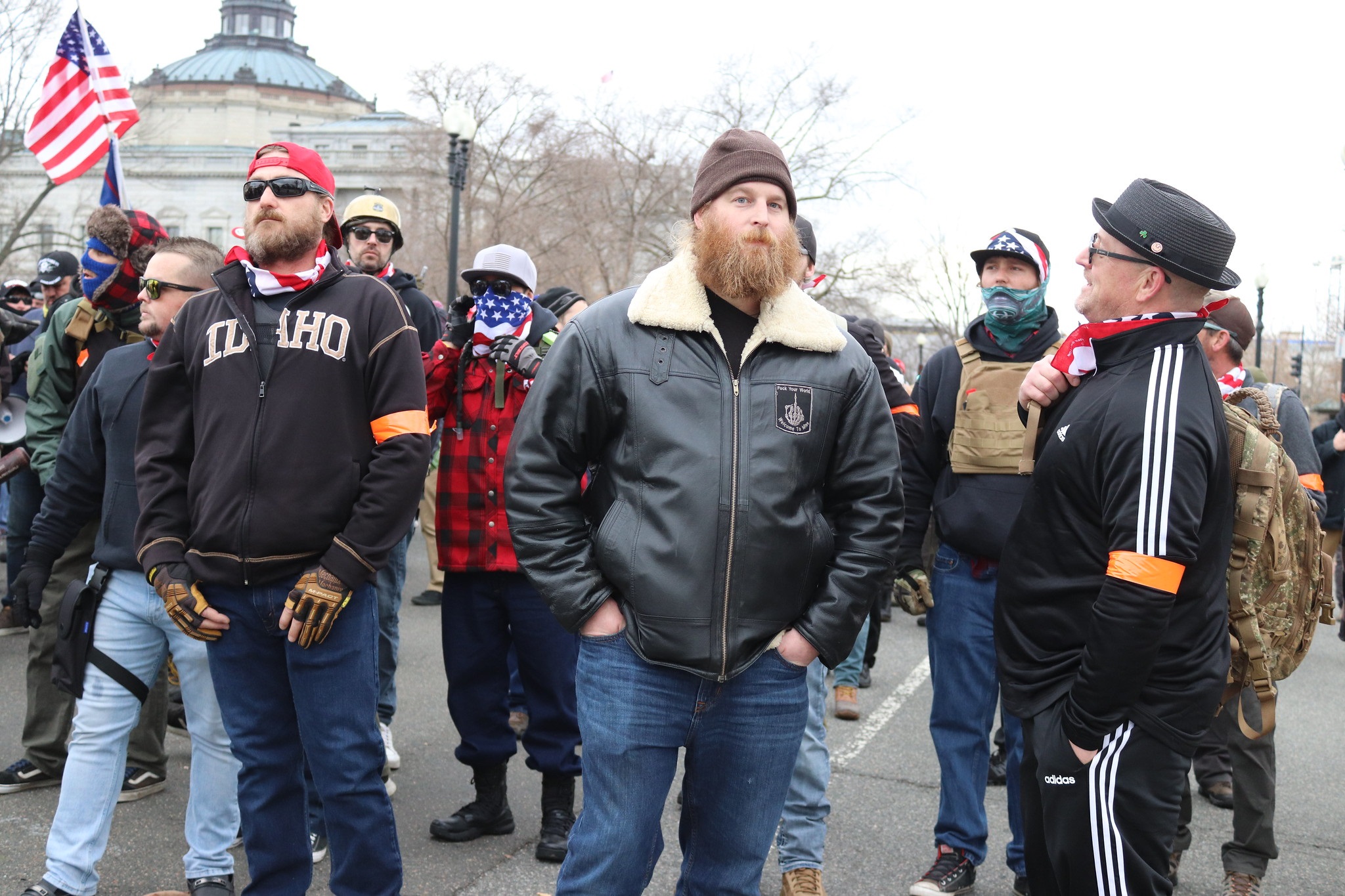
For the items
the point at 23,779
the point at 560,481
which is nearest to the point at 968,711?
the point at 560,481

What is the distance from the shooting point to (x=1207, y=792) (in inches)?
220

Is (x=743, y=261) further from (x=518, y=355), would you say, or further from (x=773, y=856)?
(x=773, y=856)

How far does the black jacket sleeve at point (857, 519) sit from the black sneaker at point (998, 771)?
3088 millimetres

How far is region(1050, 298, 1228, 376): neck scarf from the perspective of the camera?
119 inches

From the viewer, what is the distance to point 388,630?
5.50m

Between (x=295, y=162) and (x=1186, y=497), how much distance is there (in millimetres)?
2815

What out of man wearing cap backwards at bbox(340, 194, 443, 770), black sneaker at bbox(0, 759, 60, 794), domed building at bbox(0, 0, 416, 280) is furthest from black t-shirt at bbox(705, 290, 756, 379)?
domed building at bbox(0, 0, 416, 280)

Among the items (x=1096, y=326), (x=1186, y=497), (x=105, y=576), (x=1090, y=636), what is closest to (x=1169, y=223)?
(x=1096, y=326)

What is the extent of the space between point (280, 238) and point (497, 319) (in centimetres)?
124

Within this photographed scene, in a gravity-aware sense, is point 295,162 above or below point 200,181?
below

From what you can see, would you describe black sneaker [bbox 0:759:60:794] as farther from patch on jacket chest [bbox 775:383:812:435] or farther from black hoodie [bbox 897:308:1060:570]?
patch on jacket chest [bbox 775:383:812:435]

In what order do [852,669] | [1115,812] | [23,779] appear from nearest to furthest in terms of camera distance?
[1115,812] < [23,779] < [852,669]

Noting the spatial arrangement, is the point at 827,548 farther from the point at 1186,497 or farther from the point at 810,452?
the point at 1186,497

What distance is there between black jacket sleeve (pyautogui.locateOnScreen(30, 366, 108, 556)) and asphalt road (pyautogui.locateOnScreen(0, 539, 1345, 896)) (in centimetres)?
123
